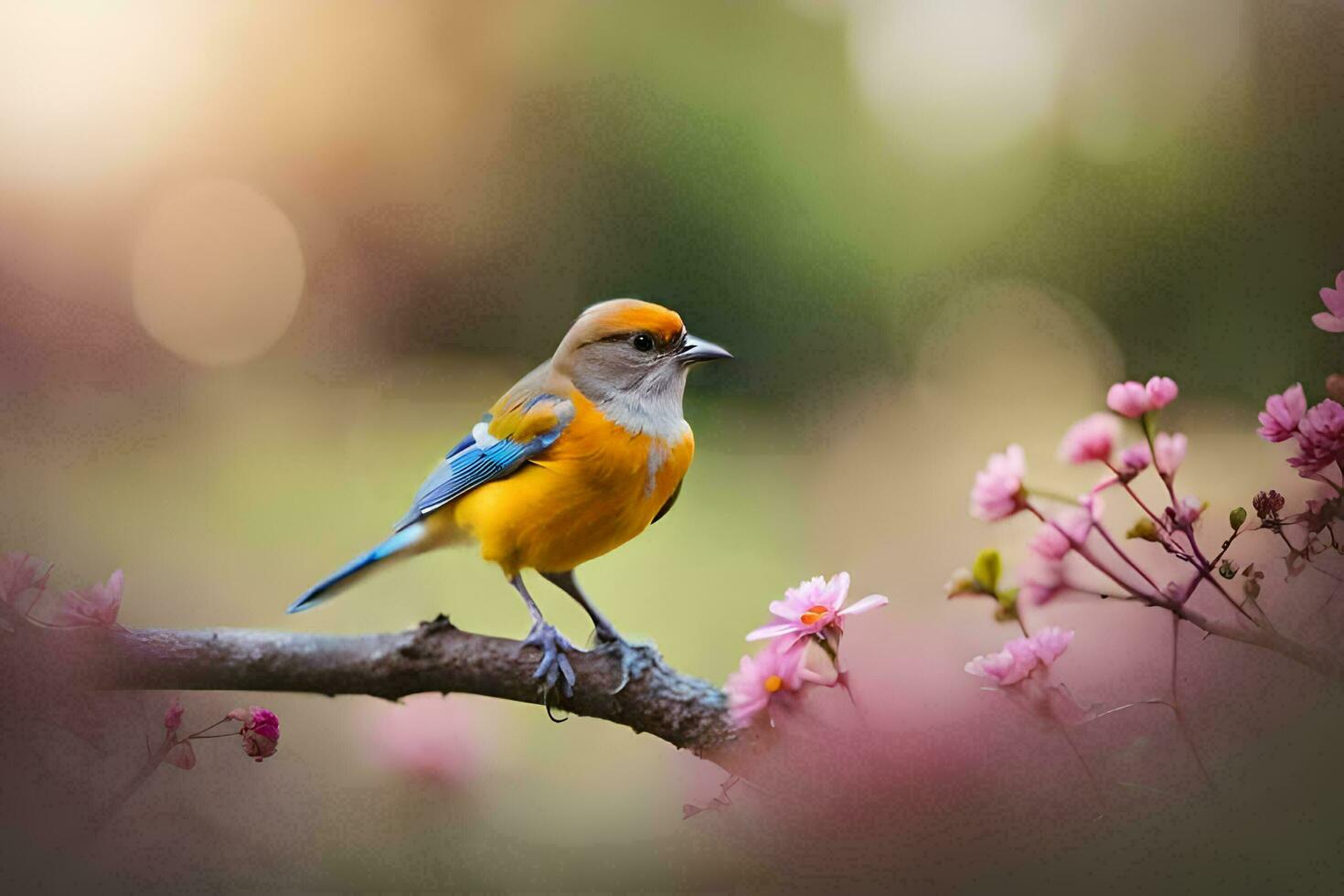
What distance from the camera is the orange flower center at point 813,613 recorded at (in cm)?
68

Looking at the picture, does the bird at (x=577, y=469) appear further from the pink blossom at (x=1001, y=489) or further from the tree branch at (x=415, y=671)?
the pink blossom at (x=1001, y=489)

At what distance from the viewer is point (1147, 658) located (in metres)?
0.70

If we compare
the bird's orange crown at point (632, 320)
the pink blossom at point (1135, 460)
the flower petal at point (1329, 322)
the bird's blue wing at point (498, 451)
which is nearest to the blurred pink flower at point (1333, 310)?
the flower petal at point (1329, 322)

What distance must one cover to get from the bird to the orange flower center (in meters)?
0.39

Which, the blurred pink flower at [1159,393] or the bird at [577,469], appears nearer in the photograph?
the blurred pink flower at [1159,393]

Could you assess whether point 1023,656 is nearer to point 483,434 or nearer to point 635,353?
point 635,353

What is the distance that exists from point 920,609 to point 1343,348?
0.76m

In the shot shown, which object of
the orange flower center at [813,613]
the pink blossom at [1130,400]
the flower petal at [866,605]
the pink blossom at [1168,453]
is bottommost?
the flower petal at [866,605]

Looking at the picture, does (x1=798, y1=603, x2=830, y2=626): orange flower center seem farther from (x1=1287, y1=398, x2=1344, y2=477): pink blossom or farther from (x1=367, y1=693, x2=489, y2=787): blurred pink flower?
(x1=367, y1=693, x2=489, y2=787): blurred pink flower

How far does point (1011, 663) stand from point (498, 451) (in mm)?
667

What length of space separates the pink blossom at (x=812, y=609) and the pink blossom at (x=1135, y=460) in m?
0.17

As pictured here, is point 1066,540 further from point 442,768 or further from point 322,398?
point 322,398

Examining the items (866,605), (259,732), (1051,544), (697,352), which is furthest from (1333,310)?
(259,732)

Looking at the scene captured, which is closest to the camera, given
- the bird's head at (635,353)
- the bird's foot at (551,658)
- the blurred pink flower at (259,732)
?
the blurred pink flower at (259,732)
